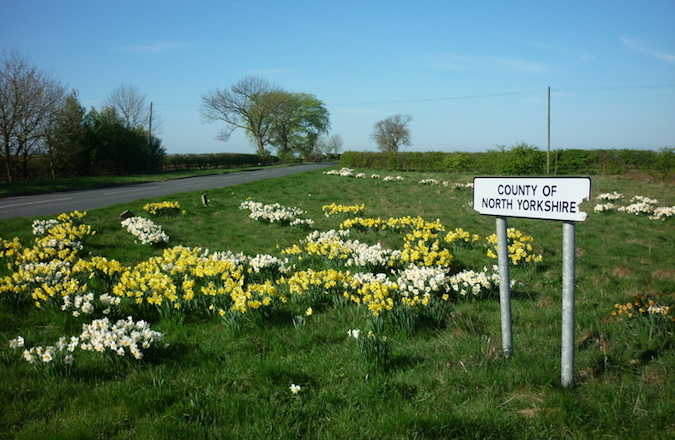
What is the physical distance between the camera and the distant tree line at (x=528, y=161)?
2494cm

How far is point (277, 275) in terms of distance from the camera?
6781 millimetres

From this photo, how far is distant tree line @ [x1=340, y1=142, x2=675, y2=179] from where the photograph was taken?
24938 mm

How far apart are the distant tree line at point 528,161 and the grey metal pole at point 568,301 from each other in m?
21.7

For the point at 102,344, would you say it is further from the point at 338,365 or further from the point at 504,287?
the point at 504,287

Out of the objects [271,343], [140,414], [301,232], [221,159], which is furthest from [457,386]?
[221,159]

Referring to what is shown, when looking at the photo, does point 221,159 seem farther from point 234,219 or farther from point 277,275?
point 277,275

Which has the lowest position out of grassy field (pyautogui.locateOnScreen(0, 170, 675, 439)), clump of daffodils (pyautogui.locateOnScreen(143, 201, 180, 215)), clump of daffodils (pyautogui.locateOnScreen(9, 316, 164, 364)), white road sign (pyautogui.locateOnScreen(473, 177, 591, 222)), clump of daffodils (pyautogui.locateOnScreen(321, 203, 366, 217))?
grassy field (pyautogui.locateOnScreen(0, 170, 675, 439))

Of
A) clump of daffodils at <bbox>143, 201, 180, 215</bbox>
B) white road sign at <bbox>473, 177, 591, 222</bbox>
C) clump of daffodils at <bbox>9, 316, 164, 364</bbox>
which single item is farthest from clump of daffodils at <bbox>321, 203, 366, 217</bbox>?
clump of daffodils at <bbox>9, 316, 164, 364</bbox>

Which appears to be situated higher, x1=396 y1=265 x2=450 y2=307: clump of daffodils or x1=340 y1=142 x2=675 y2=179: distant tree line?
x1=340 y1=142 x2=675 y2=179: distant tree line

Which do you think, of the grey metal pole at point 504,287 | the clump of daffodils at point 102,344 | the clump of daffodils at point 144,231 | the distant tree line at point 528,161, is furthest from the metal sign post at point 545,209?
the distant tree line at point 528,161

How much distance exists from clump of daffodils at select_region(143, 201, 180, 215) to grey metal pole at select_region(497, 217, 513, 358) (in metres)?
10.6

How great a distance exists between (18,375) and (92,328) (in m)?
0.69

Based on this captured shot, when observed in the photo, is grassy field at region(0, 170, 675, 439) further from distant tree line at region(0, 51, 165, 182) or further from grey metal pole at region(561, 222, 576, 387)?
distant tree line at region(0, 51, 165, 182)

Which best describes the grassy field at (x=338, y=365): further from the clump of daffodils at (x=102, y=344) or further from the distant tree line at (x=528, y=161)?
the distant tree line at (x=528, y=161)
